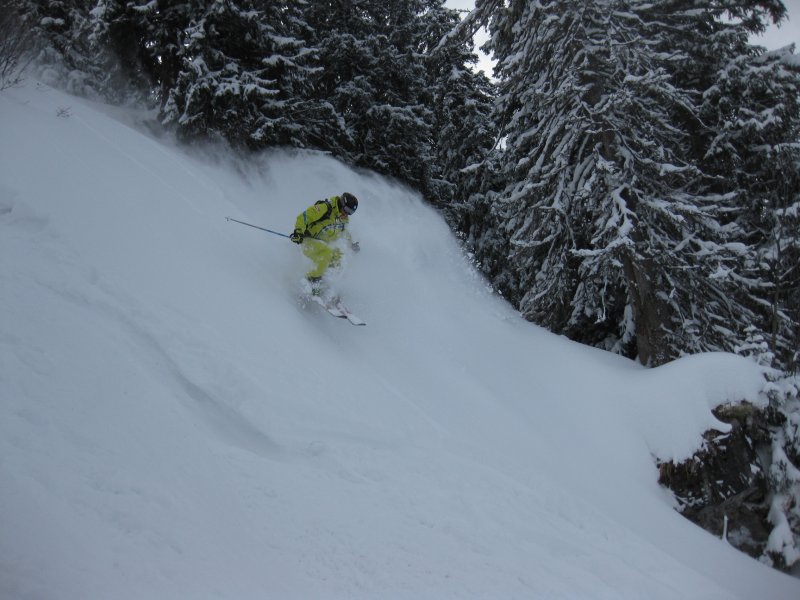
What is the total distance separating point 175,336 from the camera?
6.13 meters

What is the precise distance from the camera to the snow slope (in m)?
3.63

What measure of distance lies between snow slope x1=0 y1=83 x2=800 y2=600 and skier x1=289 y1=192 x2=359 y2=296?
0.75m

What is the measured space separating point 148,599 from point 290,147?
491 inches

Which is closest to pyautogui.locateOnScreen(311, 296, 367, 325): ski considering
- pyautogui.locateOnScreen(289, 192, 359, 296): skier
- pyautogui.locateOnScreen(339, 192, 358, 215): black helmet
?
pyautogui.locateOnScreen(289, 192, 359, 296): skier

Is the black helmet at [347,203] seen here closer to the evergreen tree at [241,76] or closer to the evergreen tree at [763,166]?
the evergreen tree at [241,76]

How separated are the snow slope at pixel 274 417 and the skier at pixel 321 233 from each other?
75 centimetres

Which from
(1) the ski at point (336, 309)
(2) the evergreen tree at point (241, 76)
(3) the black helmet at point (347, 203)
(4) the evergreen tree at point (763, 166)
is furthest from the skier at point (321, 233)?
(4) the evergreen tree at point (763, 166)

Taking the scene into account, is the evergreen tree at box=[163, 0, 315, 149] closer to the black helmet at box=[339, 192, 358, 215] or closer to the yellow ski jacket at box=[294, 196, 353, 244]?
the yellow ski jacket at box=[294, 196, 353, 244]

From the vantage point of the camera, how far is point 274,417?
5.80m

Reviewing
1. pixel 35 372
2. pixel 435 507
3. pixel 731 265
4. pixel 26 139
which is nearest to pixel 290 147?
pixel 26 139

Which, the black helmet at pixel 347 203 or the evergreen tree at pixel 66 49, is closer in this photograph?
the black helmet at pixel 347 203

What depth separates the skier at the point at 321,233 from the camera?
28.7 ft

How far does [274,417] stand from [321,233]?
419 centimetres

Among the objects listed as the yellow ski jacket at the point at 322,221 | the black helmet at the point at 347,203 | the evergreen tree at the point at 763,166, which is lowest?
the yellow ski jacket at the point at 322,221
